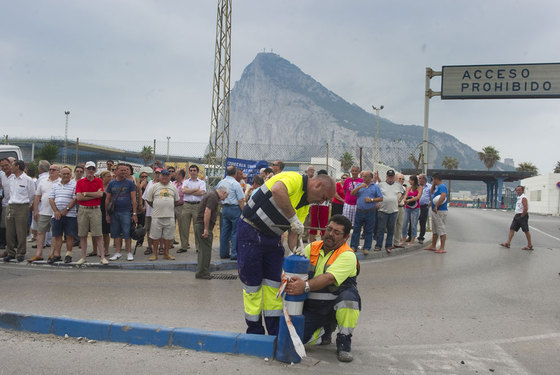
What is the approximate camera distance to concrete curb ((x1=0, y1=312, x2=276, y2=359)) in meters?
4.11

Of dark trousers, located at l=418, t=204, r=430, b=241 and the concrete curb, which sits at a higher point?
dark trousers, located at l=418, t=204, r=430, b=241

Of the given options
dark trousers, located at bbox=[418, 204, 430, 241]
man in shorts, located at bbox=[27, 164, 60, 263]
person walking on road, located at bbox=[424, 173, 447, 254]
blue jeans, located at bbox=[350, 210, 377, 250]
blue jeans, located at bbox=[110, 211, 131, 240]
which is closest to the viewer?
man in shorts, located at bbox=[27, 164, 60, 263]

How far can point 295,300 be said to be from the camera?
397 centimetres

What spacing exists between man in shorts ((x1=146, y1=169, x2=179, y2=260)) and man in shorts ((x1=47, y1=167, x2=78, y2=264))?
1501 millimetres

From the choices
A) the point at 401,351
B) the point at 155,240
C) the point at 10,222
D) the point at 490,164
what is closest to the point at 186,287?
the point at 155,240

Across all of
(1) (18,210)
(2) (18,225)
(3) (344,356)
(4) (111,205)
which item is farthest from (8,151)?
(3) (344,356)

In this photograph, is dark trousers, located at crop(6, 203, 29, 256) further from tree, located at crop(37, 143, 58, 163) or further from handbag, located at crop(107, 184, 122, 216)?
tree, located at crop(37, 143, 58, 163)

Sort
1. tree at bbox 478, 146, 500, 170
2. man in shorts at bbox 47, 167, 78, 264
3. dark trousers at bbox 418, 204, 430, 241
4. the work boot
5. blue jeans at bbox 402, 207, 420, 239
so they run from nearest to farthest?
the work boot
man in shorts at bbox 47, 167, 78, 264
blue jeans at bbox 402, 207, 420, 239
dark trousers at bbox 418, 204, 430, 241
tree at bbox 478, 146, 500, 170

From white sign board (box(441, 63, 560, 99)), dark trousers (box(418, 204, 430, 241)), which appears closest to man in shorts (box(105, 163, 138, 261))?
dark trousers (box(418, 204, 430, 241))

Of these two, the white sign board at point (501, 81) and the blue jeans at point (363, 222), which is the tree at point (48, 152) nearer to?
the white sign board at point (501, 81)

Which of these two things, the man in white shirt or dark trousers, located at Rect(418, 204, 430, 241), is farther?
dark trousers, located at Rect(418, 204, 430, 241)

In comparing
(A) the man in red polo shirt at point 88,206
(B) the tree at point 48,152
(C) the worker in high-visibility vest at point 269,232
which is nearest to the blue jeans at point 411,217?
(A) the man in red polo shirt at point 88,206

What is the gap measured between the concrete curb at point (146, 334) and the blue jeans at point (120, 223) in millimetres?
4362

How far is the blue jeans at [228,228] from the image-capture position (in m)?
9.25
